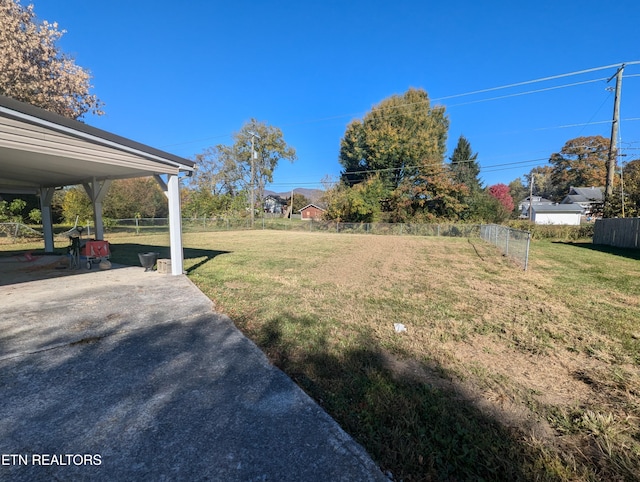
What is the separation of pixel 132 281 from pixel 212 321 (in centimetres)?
337

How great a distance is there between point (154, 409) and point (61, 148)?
518 cm

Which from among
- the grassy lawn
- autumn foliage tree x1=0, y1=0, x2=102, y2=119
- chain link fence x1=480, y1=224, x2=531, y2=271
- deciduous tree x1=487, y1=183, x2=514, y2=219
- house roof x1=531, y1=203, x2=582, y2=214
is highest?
autumn foliage tree x1=0, y1=0, x2=102, y2=119

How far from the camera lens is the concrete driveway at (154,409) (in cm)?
170

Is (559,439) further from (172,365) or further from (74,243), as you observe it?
(74,243)

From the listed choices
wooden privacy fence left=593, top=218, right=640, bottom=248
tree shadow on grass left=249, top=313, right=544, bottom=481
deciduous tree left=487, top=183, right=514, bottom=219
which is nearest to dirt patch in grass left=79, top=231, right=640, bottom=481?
tree shadow on grass left=249, top=313, right=544, bottom=481

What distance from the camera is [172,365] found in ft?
9.35

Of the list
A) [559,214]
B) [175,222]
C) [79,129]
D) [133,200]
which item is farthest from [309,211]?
[79,129]

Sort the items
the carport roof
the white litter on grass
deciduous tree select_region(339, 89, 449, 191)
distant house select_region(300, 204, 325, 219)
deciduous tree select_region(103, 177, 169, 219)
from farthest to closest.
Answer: distant house select_region(300, 204, 325, 219), deciduous tree select_region(339, 89, 449, 191), deciduous tree select_region(103, 177, 169, 219), the carport roof, the white litter on grass

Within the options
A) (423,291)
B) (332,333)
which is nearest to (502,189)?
(423,291)

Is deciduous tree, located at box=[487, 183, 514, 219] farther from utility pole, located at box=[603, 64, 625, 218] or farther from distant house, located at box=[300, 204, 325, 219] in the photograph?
distant house, located at box=[300, 204, 325, 219]

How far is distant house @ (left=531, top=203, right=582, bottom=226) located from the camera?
124 ft

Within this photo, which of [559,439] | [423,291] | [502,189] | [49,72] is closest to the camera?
[559,439]

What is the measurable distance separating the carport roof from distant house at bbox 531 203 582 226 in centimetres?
4483

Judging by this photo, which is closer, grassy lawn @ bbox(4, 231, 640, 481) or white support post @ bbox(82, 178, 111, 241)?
grassy lawn @ bbox(4, 231, 640, 481)
